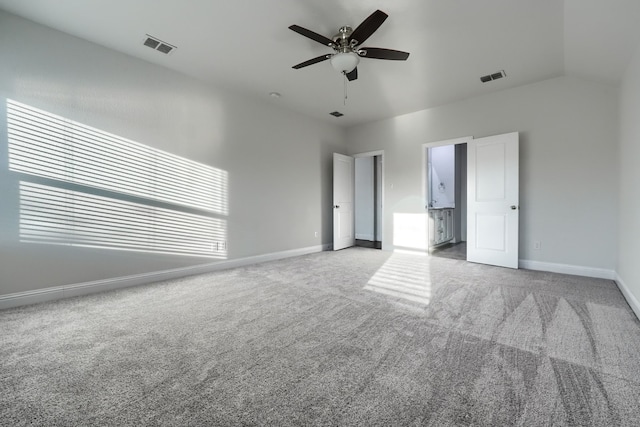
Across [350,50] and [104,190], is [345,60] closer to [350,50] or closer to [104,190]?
[350,50]

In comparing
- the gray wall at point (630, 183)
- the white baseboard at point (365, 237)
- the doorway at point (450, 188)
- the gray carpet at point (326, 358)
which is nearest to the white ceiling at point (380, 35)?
the gray wall at point (630, 183)

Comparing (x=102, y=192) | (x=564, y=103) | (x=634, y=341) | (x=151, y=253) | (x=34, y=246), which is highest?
(x=564, y=103)

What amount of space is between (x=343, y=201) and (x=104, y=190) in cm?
430

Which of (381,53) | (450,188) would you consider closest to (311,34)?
(381,53)

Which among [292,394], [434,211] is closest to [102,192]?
[292,394]

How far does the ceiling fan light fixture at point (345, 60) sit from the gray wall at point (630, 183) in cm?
257

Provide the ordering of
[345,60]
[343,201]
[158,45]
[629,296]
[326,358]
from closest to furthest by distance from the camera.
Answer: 1. [326,358]
2. [629,296]
3. [345,60]
4. [158,45]
5. [343,201]

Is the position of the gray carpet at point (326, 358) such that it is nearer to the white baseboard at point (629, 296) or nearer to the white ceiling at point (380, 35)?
the white baseboard at point (629, 296)

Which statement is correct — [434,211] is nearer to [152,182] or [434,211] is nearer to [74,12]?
[152,182]

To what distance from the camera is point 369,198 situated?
24.1 feet

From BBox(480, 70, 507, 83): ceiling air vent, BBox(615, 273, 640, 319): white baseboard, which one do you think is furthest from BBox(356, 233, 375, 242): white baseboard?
BBox(615, 273, 640, 319): white baseboard

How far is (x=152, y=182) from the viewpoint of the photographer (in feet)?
11.3

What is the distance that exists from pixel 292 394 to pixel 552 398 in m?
1.32

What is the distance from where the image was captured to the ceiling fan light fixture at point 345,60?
2.72 meters
